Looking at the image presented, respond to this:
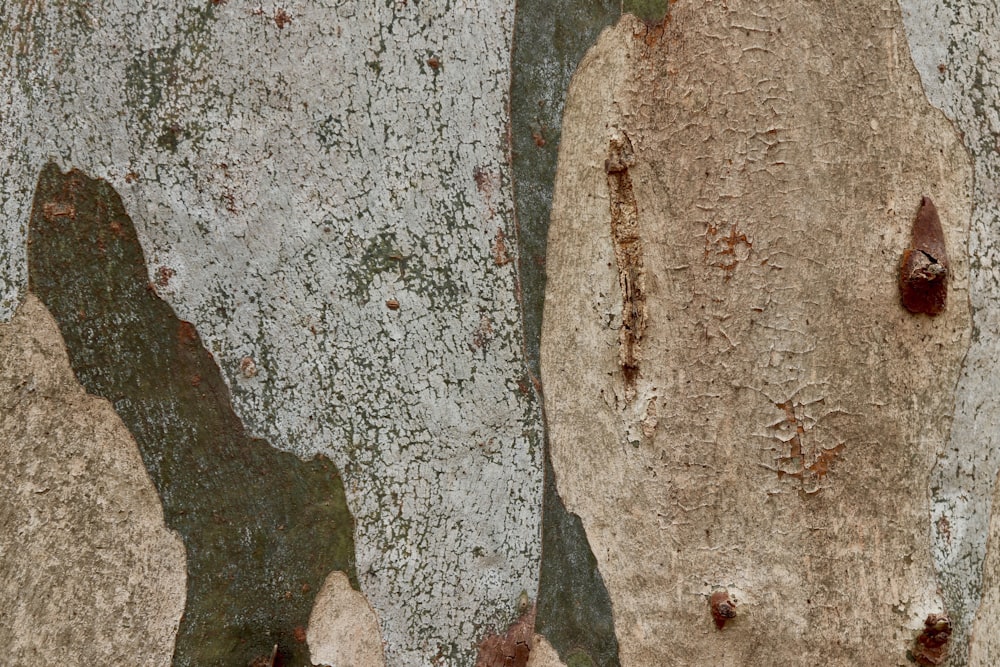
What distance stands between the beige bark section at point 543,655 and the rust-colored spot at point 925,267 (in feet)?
4.89

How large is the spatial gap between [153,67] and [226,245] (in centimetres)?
56

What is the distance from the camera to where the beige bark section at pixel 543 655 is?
7.17ft

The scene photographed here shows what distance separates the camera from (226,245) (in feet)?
6.81

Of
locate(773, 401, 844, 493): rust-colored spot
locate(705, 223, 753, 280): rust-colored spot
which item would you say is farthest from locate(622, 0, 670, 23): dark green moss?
locate(773, 401, 844, 493): rust-colored spot

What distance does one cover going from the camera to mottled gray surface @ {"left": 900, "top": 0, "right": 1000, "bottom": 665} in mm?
2070

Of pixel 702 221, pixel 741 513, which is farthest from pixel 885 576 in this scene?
pixel 702 221

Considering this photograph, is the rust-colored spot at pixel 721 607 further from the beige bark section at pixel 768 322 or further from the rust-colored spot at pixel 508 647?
the rust-colored spot at pixel 508 647

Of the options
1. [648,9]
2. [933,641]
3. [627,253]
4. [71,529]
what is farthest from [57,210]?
[933,641]

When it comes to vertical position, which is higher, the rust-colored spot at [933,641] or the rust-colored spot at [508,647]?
the rust-colored spot at [933,641]

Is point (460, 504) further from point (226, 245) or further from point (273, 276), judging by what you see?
point (226, 245)

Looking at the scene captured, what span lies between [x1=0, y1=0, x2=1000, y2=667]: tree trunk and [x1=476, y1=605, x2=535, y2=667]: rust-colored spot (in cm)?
2

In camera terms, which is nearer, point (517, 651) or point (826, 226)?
point (826, 226)

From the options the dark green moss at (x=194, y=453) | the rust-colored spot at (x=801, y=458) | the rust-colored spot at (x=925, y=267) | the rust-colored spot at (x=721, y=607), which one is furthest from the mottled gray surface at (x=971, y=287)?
the dark green moss at (x=194, y=453)

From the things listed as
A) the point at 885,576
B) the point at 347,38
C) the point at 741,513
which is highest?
the point at 347,38
